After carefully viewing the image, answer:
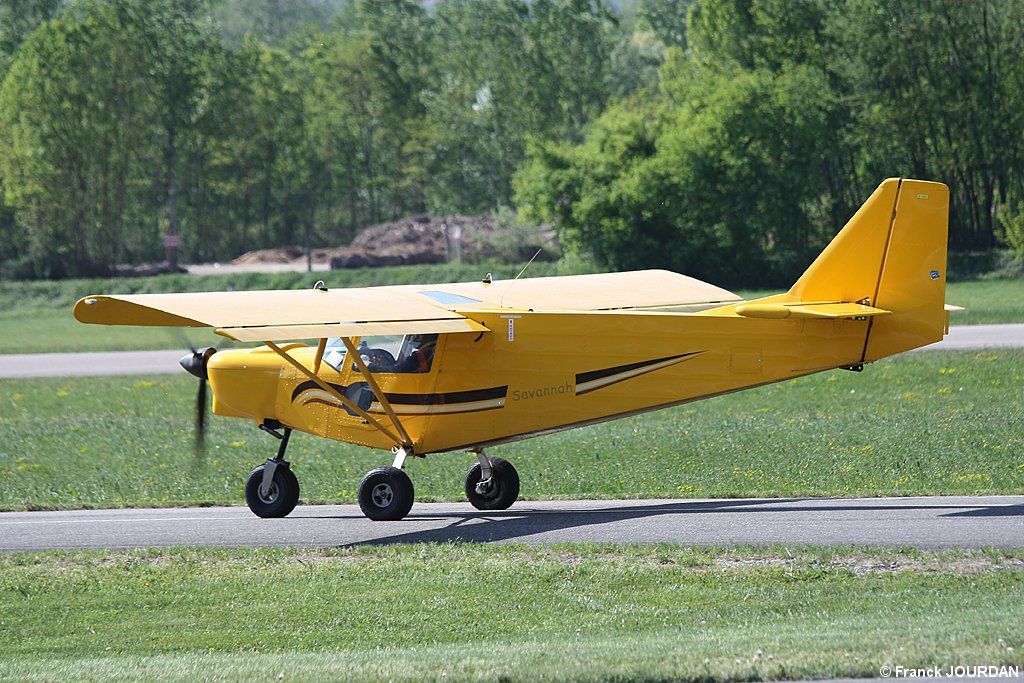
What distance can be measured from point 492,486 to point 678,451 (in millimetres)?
4499

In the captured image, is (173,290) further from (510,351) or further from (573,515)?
(573,515)

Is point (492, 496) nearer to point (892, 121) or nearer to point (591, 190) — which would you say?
point (591, 190)

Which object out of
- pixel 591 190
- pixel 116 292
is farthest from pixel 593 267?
pixel 116 292

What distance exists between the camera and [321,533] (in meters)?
14.5

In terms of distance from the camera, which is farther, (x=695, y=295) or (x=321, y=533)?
(x=695, y=295)

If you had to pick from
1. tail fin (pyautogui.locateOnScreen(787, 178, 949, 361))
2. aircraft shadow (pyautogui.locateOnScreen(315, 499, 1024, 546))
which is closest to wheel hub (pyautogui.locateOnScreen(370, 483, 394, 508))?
aircraft shadow (pyautogui.locateOnScreen(315, 499, 1024, 546))

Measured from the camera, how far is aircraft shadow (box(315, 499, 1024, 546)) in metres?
13.9

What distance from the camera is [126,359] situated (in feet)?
122

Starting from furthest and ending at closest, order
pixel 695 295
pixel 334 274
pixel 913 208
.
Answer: pixel 334 274 < pixel 695 295 < pixel 913 208

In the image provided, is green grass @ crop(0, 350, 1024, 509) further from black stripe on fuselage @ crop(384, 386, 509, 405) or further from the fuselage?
black stripe on fuselage @ crop(384, 386, 509, 405)

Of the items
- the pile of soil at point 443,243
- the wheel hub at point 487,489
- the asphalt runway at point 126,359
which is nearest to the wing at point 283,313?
the wheel hub at point 487,489

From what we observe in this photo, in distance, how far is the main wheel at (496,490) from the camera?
15.9 meters

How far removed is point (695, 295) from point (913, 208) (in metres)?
4.34

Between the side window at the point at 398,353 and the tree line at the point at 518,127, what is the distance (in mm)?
37343
